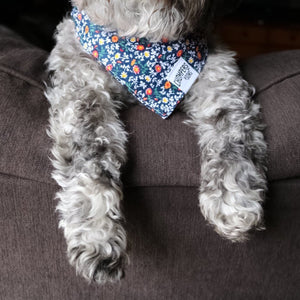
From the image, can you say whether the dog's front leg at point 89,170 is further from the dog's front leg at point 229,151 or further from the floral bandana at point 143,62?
the dog's front leg at point 229,151

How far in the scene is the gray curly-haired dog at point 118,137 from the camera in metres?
1.13

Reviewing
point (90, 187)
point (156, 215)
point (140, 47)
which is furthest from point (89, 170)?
point (140, 47)

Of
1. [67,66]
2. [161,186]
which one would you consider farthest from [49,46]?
[161,186]

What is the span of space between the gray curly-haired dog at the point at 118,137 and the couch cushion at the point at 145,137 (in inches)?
1.4

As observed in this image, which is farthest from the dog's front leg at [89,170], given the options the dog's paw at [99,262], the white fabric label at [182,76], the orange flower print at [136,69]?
the white fabric label at [182,76]

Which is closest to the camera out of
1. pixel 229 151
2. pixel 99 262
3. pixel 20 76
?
pixel 99 262

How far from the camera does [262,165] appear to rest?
1.28 metres

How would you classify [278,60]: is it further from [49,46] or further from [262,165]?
[49,46]

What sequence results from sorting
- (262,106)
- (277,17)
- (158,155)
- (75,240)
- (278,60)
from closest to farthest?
(75,240) < (158,155) < (262,106) < (278,60) < (277,17)

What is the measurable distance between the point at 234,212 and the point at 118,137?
1.26 feet

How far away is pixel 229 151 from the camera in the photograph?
1.27 meters

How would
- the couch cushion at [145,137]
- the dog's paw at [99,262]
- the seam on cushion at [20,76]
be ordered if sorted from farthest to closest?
the seam on cushion at [20,76] < the couch cushion at [145,137] < the dog's paw at [99,262]

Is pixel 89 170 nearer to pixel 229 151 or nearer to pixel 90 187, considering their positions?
pixel 90 187

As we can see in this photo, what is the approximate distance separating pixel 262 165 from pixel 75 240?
0.56 m
